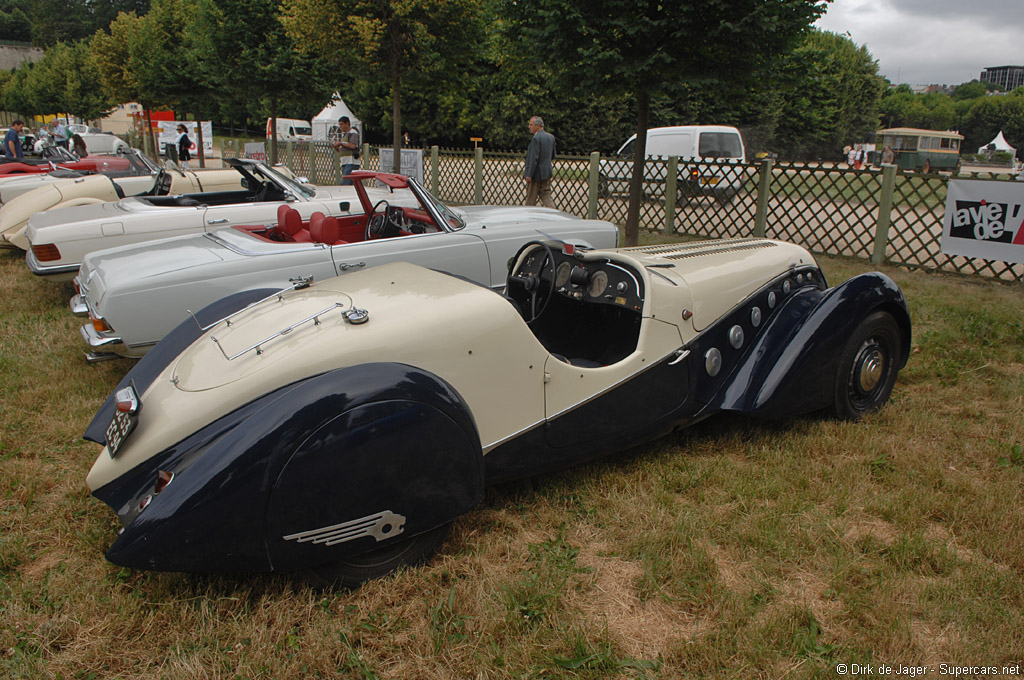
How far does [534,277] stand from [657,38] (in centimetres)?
584

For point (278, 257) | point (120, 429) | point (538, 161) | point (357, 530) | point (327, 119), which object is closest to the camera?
point (357, 530)

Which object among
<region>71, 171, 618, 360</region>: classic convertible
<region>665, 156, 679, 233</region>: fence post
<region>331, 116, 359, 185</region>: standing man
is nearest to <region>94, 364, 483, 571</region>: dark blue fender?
<region>71, 171, 618, 360</region>: classic convertible

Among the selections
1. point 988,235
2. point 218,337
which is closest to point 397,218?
point 218,337

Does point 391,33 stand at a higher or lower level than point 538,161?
higher

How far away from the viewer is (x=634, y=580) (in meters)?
2.66

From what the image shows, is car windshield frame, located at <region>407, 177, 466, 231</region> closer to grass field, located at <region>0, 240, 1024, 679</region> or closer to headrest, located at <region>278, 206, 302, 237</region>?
headrest, located at <region>278, 206, 302, 237</region>

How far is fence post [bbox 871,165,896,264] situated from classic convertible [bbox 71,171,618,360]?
454cm

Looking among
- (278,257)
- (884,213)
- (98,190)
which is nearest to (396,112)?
(98,190)

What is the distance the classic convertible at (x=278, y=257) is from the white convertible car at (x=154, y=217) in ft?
3.15

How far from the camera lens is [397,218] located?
5.72m

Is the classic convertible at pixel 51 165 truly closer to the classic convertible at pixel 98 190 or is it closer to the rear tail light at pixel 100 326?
the classic convertible at pixel 98 190

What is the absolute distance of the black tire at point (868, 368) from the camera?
3.78 metres

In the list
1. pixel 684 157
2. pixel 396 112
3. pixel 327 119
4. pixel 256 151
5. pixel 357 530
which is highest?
→ pixel 327 119

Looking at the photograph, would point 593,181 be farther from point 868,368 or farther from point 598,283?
point 598,283
